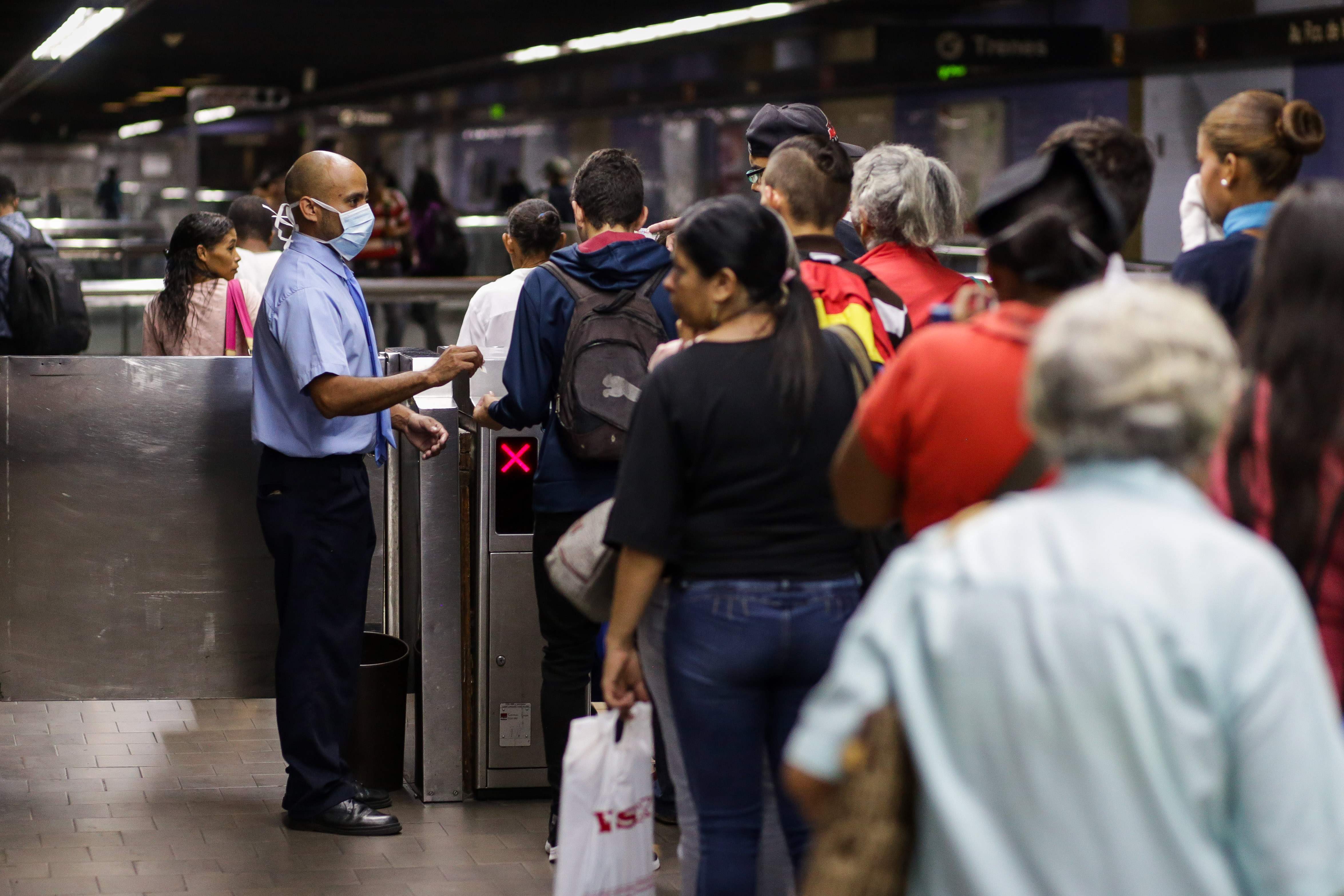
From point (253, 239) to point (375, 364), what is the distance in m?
3.39

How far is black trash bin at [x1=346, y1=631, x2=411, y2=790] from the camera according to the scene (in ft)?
17.0

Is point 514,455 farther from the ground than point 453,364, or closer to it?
closer to it

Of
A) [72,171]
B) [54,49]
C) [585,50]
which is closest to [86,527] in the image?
[54,49]

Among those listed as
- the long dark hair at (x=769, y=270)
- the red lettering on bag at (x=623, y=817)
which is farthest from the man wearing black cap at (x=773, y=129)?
the red lettering on bag at (x=623, y=817)

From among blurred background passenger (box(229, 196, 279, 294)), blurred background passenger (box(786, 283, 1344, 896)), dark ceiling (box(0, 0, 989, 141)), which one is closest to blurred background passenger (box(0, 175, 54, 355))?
blurred background passenger (box(229, 196, 279, 294))

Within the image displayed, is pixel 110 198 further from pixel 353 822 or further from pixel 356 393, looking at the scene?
pixel 356 393

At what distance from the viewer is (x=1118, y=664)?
1.59m

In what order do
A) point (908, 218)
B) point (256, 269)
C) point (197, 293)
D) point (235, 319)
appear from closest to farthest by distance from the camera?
point (908, 218) → point (235, 319) → point (197, 293) → point (256, 269)

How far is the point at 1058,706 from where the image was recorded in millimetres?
1608

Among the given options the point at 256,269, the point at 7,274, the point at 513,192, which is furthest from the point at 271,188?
the point at 513,192

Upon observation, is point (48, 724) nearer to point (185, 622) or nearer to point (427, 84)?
point (185, 622)

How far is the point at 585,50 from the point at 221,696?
62.9ft

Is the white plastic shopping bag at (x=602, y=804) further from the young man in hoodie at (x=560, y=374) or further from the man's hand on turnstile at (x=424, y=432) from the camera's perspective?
the man's hand on turnstile at (x=424, y=432)

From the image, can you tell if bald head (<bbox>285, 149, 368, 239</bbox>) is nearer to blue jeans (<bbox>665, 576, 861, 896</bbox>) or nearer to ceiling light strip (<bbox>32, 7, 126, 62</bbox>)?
blue jeans (<bbox>665, 576, 861, 896</bbox>)
